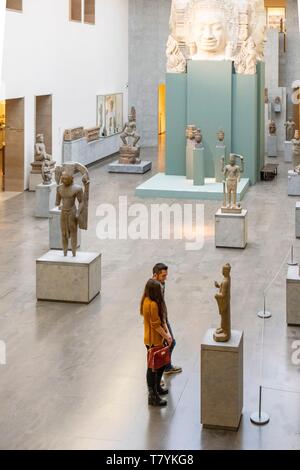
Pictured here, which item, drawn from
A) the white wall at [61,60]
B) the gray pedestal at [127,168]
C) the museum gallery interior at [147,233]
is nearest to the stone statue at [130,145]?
the museum gallery interior at [147,233]

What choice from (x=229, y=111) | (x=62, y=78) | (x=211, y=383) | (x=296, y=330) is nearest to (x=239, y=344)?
(x=211, y=383)

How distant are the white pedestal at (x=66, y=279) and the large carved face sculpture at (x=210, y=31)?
12945mm

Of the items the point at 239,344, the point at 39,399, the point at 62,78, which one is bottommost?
the point at 39,399

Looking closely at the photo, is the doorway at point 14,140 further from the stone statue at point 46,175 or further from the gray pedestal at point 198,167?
the gray pedestal at point 198,167

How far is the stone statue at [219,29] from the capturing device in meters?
22.2

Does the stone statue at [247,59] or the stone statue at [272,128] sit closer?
the stone statue at [247,59]

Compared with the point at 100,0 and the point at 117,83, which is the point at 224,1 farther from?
the point at 117,83

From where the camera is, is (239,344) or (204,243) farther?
(204,243)

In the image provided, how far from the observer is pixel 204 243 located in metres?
15.3

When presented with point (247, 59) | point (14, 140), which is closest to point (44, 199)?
point (14, 140)

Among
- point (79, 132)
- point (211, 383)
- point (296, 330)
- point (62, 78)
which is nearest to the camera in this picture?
point (211, 383)

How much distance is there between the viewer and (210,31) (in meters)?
22.3

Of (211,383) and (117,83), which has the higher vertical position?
(117,83)

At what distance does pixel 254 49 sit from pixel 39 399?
1672cm
